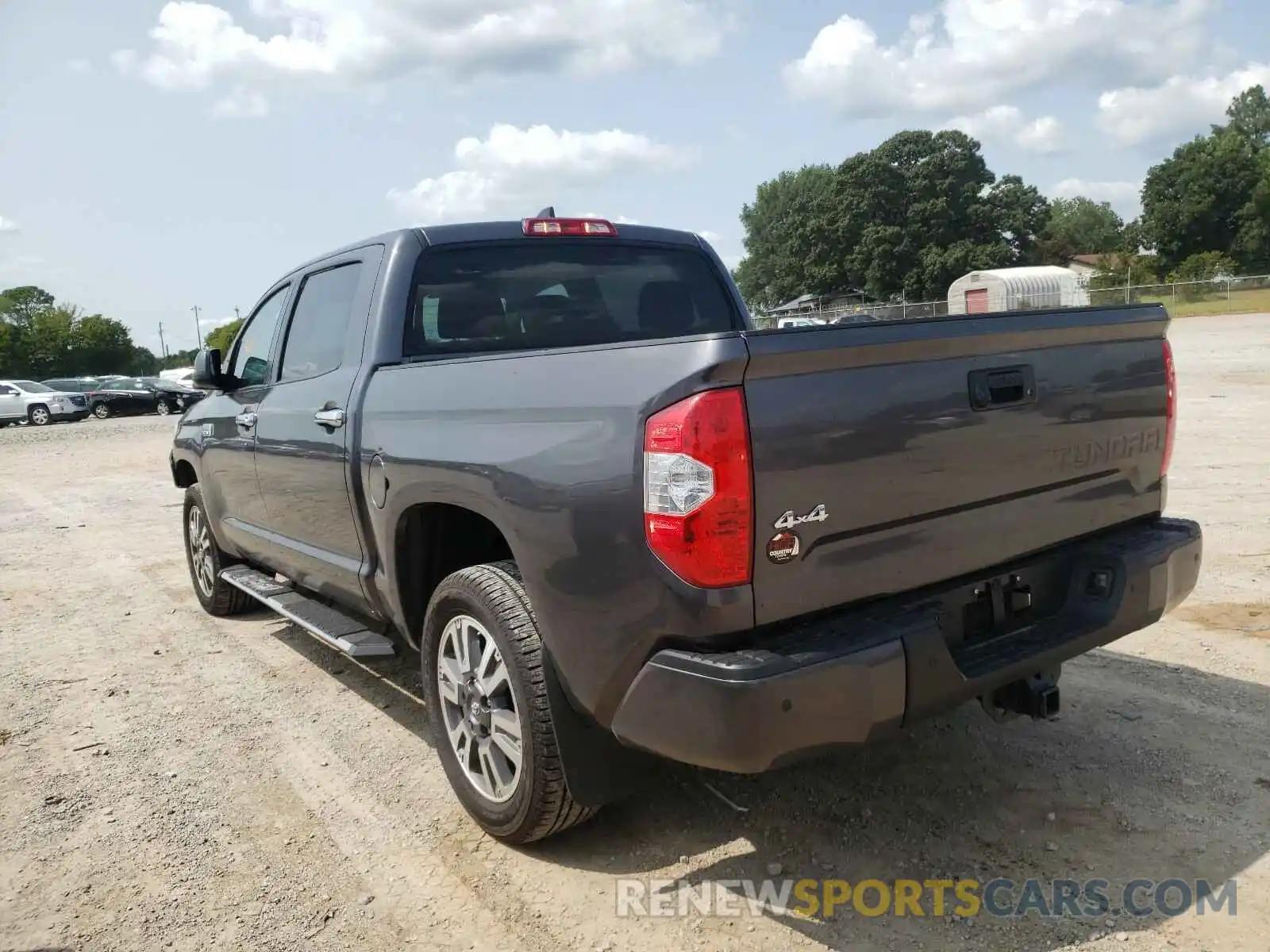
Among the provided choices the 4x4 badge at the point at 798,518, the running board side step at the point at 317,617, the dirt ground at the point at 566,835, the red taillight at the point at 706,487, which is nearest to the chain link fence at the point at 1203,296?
the running board side step at the point at 317,617

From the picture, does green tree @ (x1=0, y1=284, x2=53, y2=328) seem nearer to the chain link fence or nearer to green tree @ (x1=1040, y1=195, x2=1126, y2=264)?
the chain link fence

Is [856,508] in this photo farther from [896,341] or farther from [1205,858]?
[1205,858]

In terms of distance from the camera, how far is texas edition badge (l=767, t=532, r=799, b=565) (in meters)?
2.38

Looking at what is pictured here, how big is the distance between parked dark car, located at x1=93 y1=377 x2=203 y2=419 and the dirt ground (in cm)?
3277

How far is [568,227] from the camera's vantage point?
4324 mm

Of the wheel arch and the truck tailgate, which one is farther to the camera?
the wheel arch

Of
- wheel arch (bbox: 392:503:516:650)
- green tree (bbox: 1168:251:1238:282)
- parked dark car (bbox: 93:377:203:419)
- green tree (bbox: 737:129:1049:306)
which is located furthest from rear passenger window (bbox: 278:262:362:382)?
green tree (bbox: 737:129:1049:306)

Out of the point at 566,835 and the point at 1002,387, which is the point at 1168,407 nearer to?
the point at 1002,387

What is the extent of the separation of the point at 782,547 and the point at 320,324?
9.37 feet

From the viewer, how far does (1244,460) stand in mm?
9078

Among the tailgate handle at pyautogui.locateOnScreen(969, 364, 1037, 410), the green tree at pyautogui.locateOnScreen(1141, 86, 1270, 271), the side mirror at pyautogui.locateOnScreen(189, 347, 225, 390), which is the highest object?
the green tree at pyautogui.locateOnScreen(1141, 86, 1270, 271)

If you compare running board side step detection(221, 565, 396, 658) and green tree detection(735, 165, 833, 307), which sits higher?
green tree detection(735, 165, 833, 307)

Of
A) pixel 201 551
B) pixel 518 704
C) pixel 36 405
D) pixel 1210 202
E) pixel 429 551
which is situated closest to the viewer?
pixel 518 704

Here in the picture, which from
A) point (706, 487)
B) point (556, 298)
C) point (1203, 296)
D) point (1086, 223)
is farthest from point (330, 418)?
point (1086, 223)
